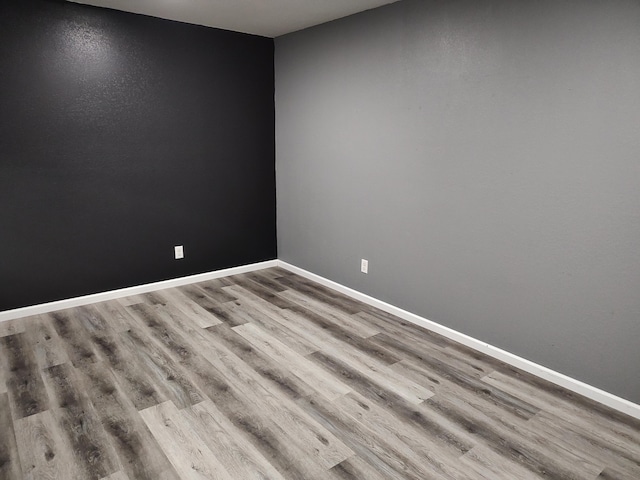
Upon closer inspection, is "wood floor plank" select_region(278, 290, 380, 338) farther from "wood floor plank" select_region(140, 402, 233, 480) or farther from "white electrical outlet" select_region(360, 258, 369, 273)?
"wood floor plank" select_region(140, 402, 233, 480)

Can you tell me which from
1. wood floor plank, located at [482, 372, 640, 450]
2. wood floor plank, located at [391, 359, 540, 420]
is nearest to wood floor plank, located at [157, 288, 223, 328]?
wood floor plank, located at [391, 359, 540, 420]

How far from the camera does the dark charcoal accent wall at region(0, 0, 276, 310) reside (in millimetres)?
3256

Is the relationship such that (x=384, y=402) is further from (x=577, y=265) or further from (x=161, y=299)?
(x=161, y=299)

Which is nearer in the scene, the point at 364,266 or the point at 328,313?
the point at 328,313

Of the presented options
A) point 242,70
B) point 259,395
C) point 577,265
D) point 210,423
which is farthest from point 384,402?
point 242,70

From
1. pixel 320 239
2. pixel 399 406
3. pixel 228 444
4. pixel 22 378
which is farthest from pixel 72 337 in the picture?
pixel 399 406

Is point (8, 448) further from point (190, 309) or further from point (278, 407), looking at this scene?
point (190, 309)

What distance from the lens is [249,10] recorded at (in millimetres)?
3342

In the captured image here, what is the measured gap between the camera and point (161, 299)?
3781 millimetres

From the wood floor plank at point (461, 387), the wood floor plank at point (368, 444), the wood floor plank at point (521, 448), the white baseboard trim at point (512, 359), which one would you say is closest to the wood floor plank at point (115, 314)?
the wood floor plank at point (368, 444)

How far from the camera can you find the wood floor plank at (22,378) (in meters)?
2.29

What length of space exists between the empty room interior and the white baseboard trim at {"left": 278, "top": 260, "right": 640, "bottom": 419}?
0.01 m

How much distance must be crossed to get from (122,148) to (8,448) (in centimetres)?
239

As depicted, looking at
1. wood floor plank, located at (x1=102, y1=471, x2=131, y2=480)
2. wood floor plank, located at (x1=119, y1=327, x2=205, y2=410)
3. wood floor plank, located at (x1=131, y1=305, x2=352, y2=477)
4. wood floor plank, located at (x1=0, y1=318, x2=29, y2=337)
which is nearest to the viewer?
wood floor plank, located at (x1=102, y1=471, x2=131, y2=480)
